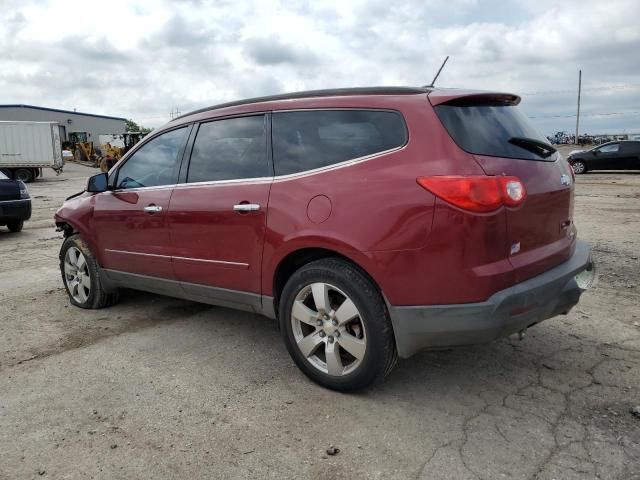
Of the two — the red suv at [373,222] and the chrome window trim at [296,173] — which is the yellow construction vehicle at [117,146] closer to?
the chrome window trim at [296,173]

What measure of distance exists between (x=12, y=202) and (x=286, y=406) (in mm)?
8892

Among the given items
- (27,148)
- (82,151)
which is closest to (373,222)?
(27,148)

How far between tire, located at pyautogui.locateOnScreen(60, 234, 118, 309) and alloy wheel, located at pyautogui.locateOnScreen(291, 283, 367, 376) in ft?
8.16

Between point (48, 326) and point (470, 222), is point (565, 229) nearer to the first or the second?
point (470, 222)

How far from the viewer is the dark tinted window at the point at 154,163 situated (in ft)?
13.9

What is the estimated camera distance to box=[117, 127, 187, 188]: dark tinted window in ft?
13.9

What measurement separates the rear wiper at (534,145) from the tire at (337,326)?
1155mm

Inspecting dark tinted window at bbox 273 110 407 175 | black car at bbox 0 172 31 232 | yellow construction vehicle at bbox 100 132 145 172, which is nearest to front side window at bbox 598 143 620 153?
black car at bbox 0 172 31 232

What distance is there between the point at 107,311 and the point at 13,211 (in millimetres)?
6208

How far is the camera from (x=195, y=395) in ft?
10.8

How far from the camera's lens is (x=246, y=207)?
351 centimetres

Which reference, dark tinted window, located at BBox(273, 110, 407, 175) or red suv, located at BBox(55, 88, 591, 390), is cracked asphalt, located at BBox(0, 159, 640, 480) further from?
dark tinted window, located at BBox(273, 110, 407, 175)

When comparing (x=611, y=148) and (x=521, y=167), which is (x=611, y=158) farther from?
(x=521, y=167)

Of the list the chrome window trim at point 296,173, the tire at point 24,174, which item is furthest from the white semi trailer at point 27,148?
the chrome window trim at point 296,173
